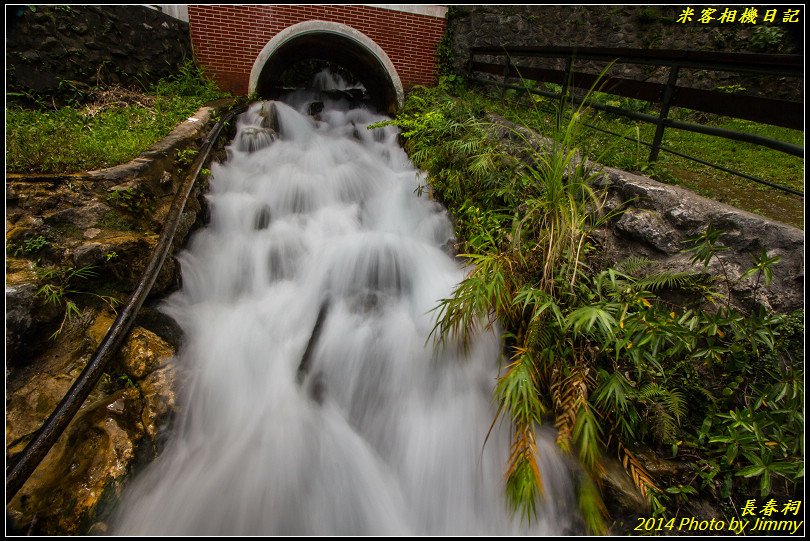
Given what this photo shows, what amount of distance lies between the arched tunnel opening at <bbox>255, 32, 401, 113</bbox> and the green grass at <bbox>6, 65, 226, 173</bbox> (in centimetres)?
235

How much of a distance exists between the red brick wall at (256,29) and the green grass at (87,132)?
4.80 ft

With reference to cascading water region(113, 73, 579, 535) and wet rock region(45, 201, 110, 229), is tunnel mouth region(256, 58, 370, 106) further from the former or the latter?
wet rock region(45, 201, 110, 229)

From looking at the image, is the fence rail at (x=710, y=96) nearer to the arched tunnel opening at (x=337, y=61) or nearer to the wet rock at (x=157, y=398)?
the wet rock at (x=157, y=398)

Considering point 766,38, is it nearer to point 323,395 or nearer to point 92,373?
point 323,395

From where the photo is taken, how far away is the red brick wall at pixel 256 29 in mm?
6367

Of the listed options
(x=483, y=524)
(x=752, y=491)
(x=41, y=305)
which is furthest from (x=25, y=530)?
(x=752, y=491)

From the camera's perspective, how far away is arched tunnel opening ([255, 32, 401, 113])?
700 centimetres

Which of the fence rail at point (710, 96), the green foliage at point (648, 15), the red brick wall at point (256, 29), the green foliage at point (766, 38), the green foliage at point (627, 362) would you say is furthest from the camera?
the green foliage at point (648, 15)

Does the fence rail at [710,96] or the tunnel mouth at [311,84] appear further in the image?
the tunnel mouth at [311,84]

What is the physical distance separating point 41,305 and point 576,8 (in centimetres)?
968

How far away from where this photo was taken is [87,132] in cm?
372

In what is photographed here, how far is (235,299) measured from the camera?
347 centimetres

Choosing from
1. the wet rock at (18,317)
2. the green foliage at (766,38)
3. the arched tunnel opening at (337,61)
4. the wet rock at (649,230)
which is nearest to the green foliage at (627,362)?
the wet rock at (649,230)

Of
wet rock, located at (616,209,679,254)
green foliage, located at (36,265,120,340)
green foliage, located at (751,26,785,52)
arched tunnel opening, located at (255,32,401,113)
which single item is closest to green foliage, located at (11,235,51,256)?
green foliage, located at (36,265,120,340)
